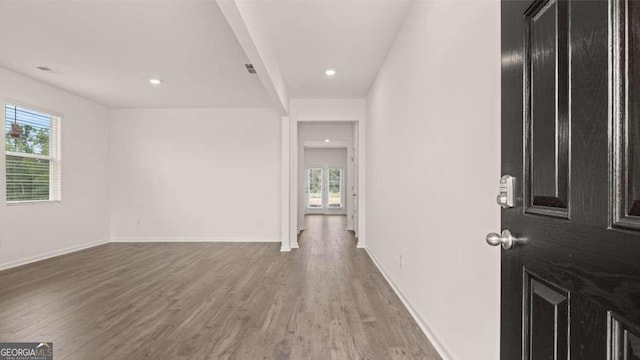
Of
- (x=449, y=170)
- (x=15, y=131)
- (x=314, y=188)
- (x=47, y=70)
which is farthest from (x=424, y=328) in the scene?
(x=314, y=188)

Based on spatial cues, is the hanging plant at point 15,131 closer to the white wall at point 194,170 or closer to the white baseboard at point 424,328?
the white wall at point 194,170

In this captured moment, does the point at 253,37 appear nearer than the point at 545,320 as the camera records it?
No

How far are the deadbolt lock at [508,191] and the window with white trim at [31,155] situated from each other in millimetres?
5935

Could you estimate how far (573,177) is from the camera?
2.23ft

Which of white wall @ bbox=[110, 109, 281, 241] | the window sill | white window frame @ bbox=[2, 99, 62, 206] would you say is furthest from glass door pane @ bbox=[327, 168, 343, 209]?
the window sill

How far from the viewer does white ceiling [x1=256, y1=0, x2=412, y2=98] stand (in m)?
2.93

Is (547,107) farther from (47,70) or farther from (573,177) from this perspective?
(47,70)

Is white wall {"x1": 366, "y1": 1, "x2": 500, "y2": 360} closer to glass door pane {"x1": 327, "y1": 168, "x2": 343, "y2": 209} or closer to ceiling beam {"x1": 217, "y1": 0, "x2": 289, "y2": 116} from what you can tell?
ceiling beam {"x1": 217, "y1": 0, "x2": 289, "y2": 116}

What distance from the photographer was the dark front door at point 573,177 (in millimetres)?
560

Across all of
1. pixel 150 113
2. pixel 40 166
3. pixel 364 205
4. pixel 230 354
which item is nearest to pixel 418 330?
pixel 230 354

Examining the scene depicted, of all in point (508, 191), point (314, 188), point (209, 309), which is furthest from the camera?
point (314, 188)

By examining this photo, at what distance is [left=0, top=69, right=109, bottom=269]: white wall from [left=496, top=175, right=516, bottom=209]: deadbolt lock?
19.2ft

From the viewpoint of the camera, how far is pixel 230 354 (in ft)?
7.16

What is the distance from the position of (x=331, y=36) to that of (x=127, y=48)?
227 cm
